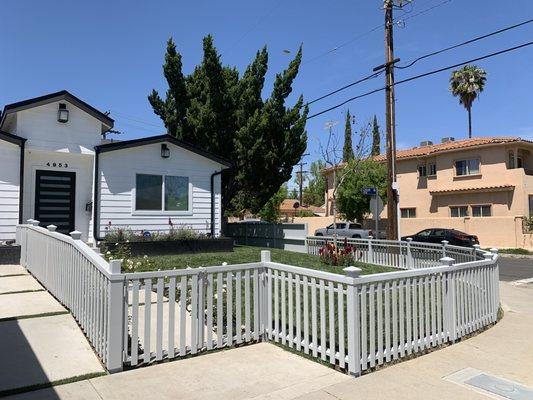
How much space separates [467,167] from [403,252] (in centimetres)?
2219

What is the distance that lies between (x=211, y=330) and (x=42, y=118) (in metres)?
10.6

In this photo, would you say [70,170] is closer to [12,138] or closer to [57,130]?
[57,130]

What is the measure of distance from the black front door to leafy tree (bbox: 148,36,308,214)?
7.32 metres

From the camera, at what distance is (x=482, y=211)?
105ft

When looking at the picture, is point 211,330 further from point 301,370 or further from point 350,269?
point 350,269

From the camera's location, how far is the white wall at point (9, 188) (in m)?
12.6

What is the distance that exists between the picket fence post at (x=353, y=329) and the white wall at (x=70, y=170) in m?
11.4

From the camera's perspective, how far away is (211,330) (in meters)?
5.48

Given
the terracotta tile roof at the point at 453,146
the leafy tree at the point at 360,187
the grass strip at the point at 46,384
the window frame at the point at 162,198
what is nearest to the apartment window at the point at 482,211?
the terracotta tile roof at the point at 453,146

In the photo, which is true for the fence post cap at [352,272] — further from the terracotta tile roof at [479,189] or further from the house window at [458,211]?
the house window at [458,211]

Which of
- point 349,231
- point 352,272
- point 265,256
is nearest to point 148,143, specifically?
point 265,256

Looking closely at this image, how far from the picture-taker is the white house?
1292 centimetres

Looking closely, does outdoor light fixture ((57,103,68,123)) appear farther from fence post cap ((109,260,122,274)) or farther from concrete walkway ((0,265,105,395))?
fence post cap ((109,260,122,274))

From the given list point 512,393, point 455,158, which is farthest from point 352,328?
point 455,158
